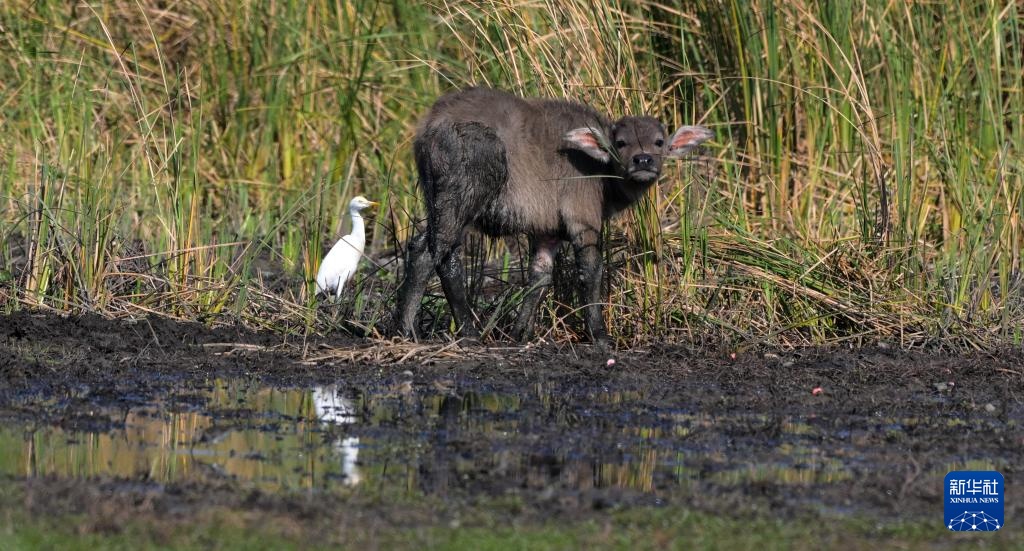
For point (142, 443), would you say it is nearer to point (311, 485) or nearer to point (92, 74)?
point (311, 485)

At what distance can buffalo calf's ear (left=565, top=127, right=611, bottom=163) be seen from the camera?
26.1ft

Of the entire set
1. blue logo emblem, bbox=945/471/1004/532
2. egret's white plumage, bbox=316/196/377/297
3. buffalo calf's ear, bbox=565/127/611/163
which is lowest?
blue logo emblem, bbox=945/471/1004/532

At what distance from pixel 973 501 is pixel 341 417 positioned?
2.85m

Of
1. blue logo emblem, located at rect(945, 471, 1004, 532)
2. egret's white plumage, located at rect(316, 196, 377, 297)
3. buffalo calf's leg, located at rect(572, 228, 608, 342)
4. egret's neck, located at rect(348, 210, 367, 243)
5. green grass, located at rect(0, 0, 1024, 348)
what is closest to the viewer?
blue logo emblem, located at rect(945, 471, 1004, 532)

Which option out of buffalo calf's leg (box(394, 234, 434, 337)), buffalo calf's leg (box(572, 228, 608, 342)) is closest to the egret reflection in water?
buffalo calf's leg (box(394, 234, 434, 337))

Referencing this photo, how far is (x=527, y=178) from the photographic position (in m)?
8.16

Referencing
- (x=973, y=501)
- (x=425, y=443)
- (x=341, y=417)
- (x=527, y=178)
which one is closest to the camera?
(x=973, y=501)

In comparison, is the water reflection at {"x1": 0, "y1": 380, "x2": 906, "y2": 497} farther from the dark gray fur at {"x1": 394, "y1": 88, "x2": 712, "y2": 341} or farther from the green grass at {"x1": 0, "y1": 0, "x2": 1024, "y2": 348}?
the green grass at {"x1": 0, "y1": 0, "x2": 1024, "y2": 348}

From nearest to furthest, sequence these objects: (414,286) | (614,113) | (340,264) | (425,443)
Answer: (425,443)
(414,286)
(614,113)
(340,264)

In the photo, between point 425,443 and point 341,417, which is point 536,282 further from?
point 425,443

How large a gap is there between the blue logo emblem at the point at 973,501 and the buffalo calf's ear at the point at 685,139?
338cm

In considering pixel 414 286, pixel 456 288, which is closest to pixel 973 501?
pixel 456 288

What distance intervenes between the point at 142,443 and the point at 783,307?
441 centimetres

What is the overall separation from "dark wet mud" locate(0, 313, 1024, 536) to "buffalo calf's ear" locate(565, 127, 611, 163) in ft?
3.84
